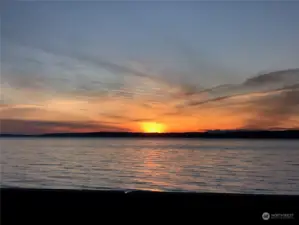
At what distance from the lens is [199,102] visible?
1.78 m

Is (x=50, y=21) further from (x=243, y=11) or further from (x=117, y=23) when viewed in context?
(x=243, y=11)

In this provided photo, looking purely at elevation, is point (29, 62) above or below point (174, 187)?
above

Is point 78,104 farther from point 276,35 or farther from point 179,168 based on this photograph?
point 276,35

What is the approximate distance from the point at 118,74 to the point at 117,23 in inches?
7.3

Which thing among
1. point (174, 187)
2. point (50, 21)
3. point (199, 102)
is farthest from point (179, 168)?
point (50, 21)

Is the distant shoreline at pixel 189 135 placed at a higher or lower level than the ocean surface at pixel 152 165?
higher

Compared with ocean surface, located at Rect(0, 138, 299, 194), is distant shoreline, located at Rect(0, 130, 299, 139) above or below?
above

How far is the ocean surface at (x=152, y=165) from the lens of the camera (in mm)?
1736

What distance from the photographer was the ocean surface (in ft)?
5.70

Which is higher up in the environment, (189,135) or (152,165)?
(189,135)

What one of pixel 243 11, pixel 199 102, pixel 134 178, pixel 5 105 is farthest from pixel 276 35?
pixel 5 105

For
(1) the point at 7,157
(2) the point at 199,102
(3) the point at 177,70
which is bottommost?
(1) the point at 7,157

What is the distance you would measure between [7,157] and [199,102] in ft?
2.39

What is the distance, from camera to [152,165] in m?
1.87
